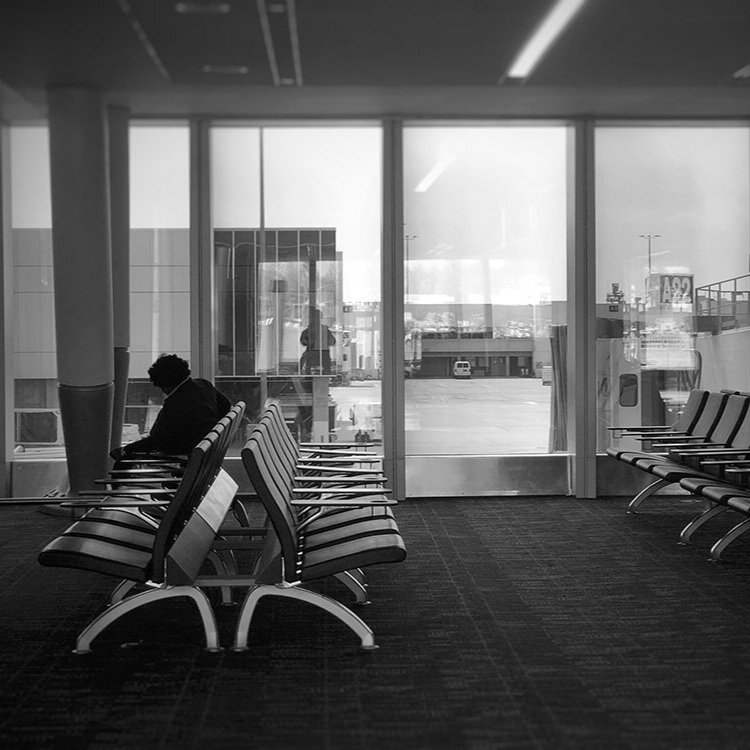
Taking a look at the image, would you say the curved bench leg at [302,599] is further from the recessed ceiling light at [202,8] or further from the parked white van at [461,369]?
the parked white van at [461,369]

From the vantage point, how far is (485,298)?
8500 mm

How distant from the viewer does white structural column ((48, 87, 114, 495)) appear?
7.32 metres

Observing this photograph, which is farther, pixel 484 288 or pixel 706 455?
pixel 484 288

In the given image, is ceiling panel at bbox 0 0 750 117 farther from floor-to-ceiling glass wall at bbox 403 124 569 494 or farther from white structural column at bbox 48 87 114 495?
floor-to-ceiling glass wall at bbox 403 124 569 494

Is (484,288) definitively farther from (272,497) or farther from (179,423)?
(272,497)

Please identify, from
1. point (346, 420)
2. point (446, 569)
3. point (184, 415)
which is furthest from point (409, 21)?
point (346, 420)

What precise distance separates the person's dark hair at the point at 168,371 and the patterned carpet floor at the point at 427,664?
130cm

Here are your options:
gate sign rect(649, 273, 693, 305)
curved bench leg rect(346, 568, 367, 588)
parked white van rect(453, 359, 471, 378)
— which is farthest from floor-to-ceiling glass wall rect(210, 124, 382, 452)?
curved bench leg rect(346, 568, 367, 588)

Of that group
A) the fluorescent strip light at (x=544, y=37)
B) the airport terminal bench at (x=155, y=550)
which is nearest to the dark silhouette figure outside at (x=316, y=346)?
the fluorescent strip light at (x=544, y=37)

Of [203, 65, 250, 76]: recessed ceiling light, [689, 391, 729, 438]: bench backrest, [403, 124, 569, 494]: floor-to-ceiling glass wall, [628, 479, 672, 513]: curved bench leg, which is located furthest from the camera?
[403, 124, 569, 494]: floor-to-ceiling glass wall

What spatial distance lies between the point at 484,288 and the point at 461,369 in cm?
69

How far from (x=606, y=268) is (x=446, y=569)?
3732 millimetres

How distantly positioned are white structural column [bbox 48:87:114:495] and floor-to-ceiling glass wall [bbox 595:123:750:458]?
3908 millimetres

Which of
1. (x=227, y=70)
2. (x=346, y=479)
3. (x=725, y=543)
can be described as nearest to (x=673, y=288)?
(x=725, y=543)
